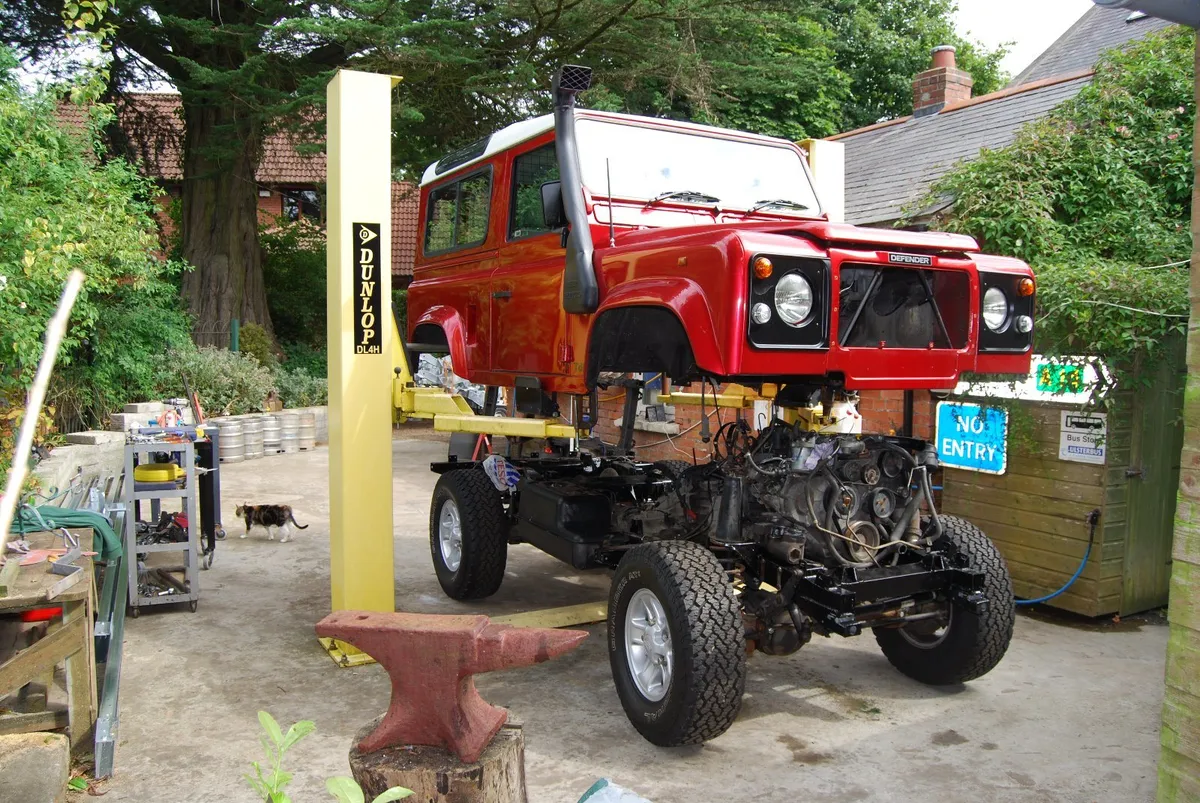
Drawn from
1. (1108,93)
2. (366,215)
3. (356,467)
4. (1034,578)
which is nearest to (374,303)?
(366,215)

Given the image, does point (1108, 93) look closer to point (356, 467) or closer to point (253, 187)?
point (356, 467)

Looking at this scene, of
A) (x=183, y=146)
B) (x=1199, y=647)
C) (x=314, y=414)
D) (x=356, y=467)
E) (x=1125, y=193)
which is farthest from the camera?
(x=183, y=146)

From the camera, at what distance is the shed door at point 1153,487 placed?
5750mm

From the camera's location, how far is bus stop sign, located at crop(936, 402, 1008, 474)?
610 centimetres

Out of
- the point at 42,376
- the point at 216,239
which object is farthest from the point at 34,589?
the point at 216,239

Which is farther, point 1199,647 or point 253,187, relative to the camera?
point 253,187

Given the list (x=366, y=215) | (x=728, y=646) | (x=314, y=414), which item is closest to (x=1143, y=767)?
(x=728, y=646)

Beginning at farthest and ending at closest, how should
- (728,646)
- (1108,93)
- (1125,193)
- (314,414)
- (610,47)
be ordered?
(314,414) → (610,47) → (1108,93) → (1125,193) → (728,646)

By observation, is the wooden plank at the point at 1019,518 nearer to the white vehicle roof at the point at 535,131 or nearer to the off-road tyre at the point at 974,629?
the off-road tyre at the point at 974,629

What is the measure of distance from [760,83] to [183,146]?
9.81 m

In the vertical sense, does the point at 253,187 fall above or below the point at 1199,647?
above

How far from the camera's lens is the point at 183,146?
53.1ft

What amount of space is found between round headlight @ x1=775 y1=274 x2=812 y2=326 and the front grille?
21 cm

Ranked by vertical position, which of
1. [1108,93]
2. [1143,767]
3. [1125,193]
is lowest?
[1143,767]
